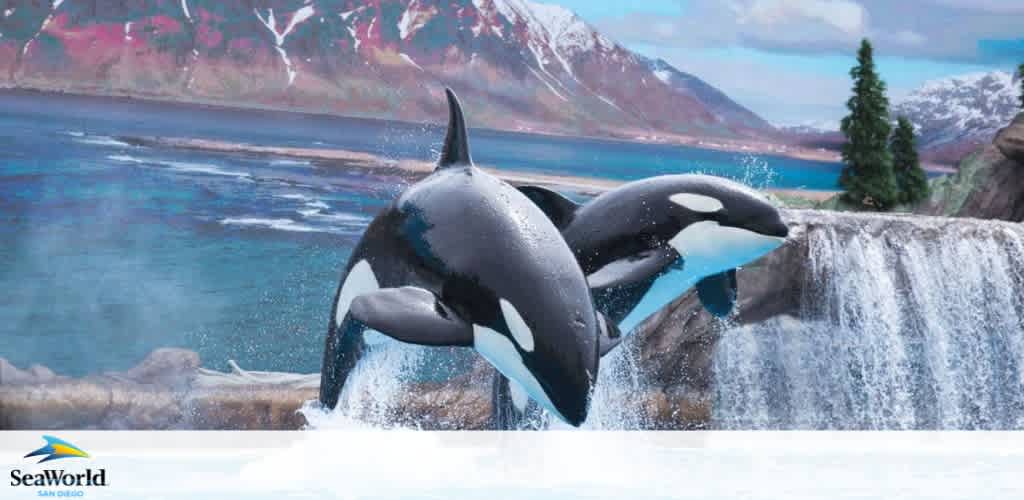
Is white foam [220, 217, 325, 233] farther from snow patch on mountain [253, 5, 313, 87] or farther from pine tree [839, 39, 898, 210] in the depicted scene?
pine tree [839, 39, 898, 210]

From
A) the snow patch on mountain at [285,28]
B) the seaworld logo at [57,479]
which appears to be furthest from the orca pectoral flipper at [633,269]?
the snow patch on mountain at [285,28]

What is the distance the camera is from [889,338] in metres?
9.58

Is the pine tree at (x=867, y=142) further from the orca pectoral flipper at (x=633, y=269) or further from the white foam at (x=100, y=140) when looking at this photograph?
the white foam at (x=100, y=140)

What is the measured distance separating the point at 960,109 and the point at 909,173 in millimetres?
1145

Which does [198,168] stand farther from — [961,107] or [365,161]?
[961,107]

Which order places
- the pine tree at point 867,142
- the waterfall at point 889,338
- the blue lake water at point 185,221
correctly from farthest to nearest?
the pine tree at point 867,142
the blue lake water at point 185,221
the waterfall at point 889,338

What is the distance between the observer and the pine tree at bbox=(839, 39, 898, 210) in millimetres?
12352

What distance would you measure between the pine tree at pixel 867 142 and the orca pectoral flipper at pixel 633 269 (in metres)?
6.46

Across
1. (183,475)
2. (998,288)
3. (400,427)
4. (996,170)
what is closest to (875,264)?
(998,288)

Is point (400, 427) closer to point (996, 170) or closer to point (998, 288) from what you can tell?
point (998, 288)

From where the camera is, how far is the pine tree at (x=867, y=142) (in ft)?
40.5

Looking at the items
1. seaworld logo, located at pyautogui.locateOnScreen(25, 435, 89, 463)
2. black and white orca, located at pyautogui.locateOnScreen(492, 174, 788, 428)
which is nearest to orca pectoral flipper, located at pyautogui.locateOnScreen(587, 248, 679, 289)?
black and white orca, located at pyautogui.locateOnScreen(492, 174, 788, 428)

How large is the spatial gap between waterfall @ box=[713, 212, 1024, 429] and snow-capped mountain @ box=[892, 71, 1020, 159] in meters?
3.44

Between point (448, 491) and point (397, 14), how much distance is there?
7298 millimetres
